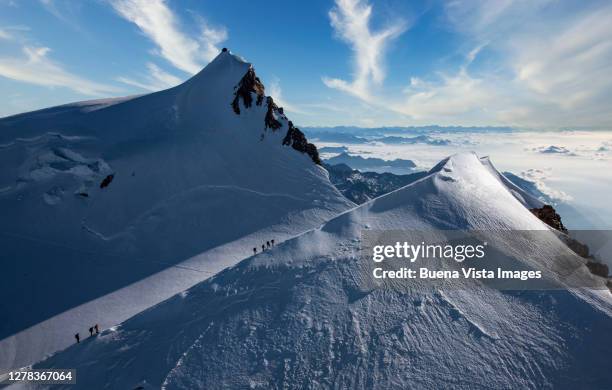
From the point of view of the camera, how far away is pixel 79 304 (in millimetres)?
28141

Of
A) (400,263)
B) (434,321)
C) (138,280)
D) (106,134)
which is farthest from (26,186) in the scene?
→ (434,321)

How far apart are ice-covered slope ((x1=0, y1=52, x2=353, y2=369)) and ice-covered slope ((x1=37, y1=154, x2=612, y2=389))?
10177mm

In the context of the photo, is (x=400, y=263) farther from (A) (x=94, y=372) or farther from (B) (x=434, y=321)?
(A) (x=94, y=372)

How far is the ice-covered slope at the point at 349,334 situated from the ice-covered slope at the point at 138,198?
401 inches

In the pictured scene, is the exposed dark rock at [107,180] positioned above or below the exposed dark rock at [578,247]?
above

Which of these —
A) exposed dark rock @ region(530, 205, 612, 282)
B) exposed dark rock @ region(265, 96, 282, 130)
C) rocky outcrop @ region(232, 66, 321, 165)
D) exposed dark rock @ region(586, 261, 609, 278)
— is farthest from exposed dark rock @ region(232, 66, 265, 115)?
exposed dark rock @ region(586, 261, 609, 278)

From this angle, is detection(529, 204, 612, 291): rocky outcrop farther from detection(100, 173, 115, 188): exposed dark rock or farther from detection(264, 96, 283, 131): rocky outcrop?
detection(100, 173, 115, 188): exposed dark rock

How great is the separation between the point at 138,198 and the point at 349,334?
38184 millimetres

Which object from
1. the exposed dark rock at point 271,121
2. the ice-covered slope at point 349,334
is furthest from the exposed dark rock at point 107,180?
the ice-covered slope at point 349,334

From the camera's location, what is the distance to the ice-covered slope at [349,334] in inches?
607

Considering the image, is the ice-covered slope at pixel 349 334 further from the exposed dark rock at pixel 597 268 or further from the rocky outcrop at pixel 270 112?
the rocky outcrop at pixel 270 112

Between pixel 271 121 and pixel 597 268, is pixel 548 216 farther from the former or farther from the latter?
pixel 271 121

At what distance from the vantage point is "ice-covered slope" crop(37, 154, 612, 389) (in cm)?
1542

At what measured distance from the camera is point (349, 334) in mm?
17344
